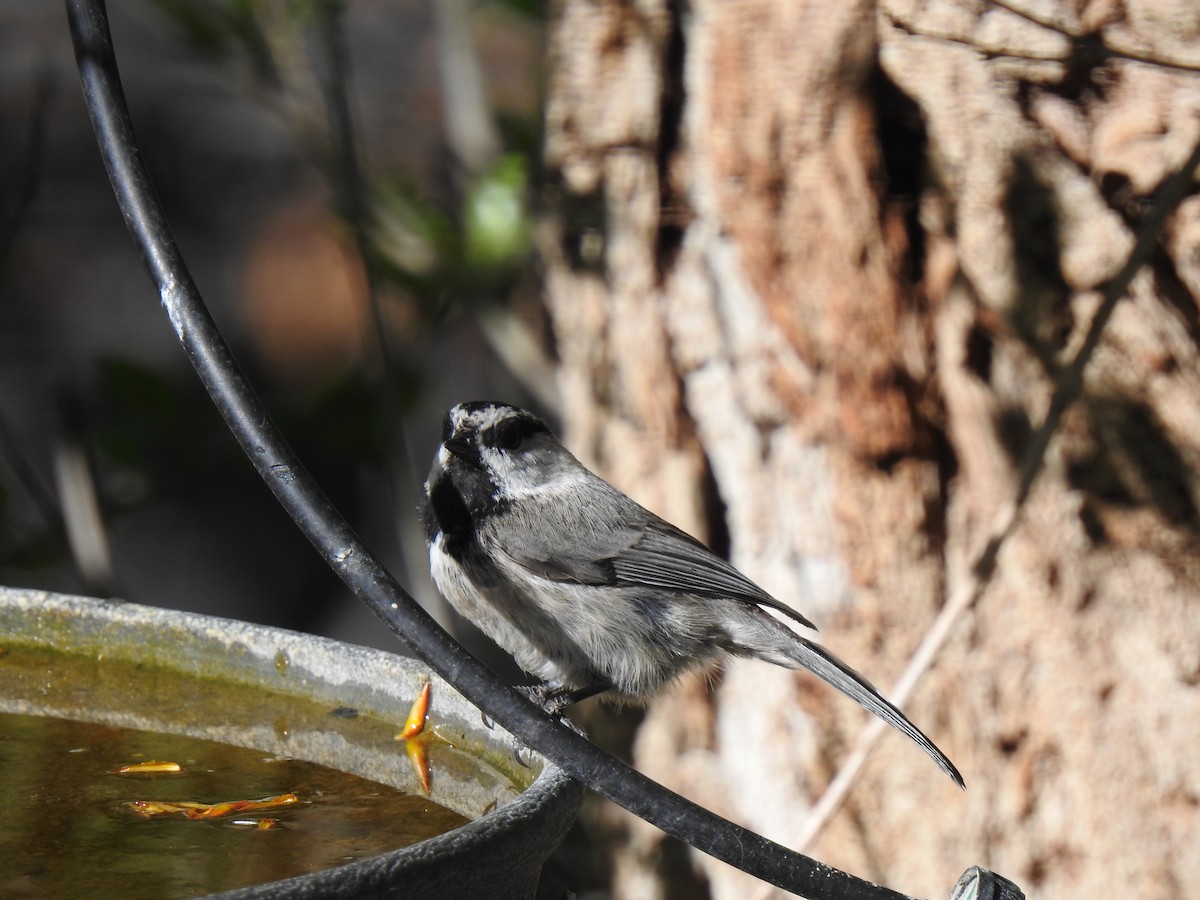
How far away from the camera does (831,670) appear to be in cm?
262

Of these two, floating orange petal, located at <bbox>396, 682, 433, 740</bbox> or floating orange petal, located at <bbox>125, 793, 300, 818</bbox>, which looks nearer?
floating orange petal, located at <bbox>125, 793, 300, 818</bbox>

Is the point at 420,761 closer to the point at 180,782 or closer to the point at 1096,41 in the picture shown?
the point at 180,782

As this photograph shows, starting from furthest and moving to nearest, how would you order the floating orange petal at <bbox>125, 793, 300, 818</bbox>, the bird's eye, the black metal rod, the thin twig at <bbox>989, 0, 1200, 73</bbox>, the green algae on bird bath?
the bird's eye
the thin twig at <bbox>989, 0, 1200, 73</bbox>
the floating orange petal at <bbox>125, 793, 300, 818</bbox>
the green algae on bird bath
the black metal rod

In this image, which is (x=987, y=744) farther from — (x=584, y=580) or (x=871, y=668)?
(x=584, y=580)

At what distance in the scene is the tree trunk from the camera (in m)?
2.86

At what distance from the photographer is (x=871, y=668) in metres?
3.21

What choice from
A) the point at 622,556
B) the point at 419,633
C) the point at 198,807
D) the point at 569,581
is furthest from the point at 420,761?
the point at 622,556

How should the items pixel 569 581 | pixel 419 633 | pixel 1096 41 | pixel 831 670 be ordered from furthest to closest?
pixel 569 581 < pixel 1096 41 < pixel 831 670 < pixel 419 633

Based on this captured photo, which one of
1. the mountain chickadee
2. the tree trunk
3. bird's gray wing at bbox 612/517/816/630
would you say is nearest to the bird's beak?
the mountain chickadee

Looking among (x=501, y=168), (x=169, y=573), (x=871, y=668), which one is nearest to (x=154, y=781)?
(x=871, y=668)

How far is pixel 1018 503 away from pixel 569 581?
104 cm

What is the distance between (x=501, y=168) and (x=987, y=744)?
2.00m

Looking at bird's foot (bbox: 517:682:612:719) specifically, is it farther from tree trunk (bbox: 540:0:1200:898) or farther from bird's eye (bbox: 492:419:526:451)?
tree trunk (bbox: 540:0:1200:898)

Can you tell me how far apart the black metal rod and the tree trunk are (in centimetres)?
167
